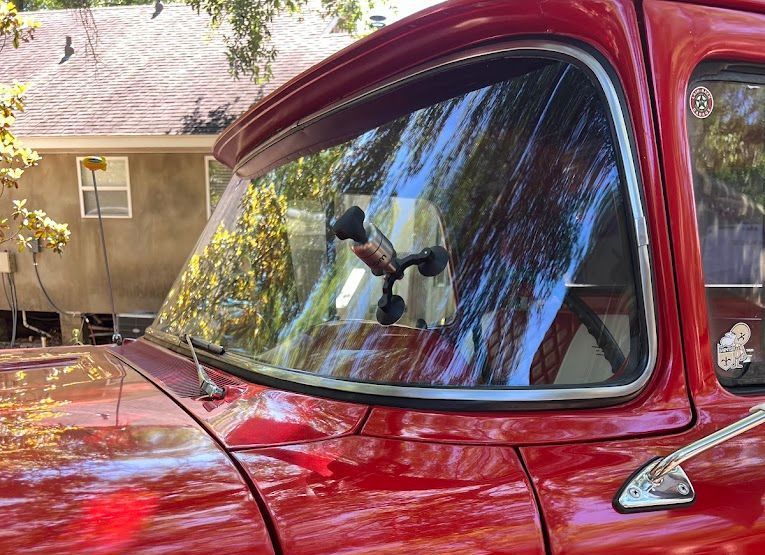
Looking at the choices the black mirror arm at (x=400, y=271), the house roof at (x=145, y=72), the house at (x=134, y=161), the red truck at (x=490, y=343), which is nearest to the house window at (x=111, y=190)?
the house at (x=134, y=161)

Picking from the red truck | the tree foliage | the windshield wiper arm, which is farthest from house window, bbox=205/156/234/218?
the red truck

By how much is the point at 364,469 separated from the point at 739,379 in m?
0.80

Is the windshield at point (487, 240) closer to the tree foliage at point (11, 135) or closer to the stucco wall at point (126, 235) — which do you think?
the tree foliage at point (11, 135)

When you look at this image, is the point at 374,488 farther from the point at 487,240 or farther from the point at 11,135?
the point at 11,135

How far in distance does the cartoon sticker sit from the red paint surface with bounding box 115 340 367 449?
2.41 ft

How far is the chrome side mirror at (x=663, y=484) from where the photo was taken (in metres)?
1.08

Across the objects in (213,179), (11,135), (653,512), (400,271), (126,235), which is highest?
(213,179)

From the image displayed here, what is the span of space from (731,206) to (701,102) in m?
0.25

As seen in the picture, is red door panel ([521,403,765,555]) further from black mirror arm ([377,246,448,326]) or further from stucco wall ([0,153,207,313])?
stucco wall ([0,153,207,313])

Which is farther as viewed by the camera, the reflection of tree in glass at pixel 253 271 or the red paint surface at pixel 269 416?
the reflection of tree in glass at pixel 253 271

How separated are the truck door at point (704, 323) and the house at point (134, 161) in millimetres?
10026

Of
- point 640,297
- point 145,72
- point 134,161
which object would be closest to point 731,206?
point 640,297

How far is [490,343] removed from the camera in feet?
4.44

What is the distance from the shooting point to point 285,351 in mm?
1608
